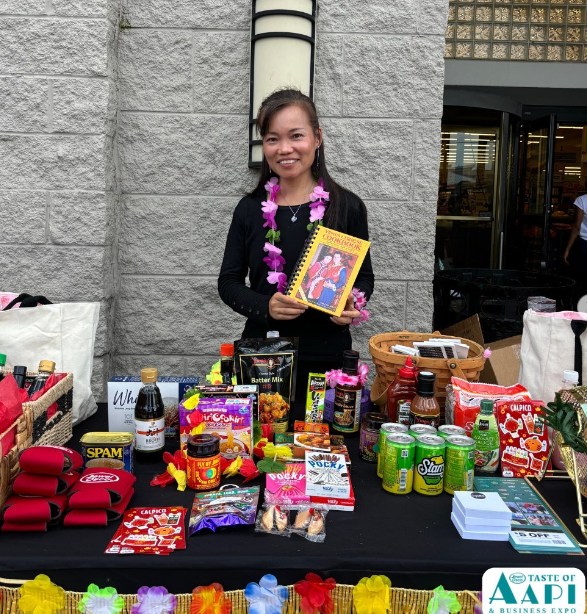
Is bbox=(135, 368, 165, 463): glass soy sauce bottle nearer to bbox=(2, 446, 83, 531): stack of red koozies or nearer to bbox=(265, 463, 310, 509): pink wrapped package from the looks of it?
bbox=(2, 446, 83, 531): stack of red koozies

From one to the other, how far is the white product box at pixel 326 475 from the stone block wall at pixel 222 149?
201 cm

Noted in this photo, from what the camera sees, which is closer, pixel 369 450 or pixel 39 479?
pixel 39 479

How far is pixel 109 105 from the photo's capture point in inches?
128

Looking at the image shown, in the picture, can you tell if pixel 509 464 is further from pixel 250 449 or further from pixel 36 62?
pixel 36 62

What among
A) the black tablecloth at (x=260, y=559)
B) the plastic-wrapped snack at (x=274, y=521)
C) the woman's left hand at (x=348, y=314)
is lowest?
the black tablecloth at (x=260, y=559)

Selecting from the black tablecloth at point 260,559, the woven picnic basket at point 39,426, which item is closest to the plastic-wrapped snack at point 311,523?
the black tablecloth at point 260,559

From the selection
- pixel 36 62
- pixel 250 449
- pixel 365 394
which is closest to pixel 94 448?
pixel 250 449

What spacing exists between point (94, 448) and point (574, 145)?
698cm

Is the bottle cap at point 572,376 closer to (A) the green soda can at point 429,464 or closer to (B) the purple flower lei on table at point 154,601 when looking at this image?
(A) the green soda can at point 429,464

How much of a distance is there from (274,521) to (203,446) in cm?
27

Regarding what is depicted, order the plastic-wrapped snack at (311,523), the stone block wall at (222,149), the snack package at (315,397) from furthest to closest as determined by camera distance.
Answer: the stone block wall at (222,149), the snack package at (315,397), the plastic-wrapped snack at (311,523)

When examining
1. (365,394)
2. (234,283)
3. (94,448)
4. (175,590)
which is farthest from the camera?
(234,283)

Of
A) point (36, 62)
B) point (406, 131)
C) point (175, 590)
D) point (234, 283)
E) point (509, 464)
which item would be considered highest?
point (36, 62)

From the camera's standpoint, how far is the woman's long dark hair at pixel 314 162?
2326mm
